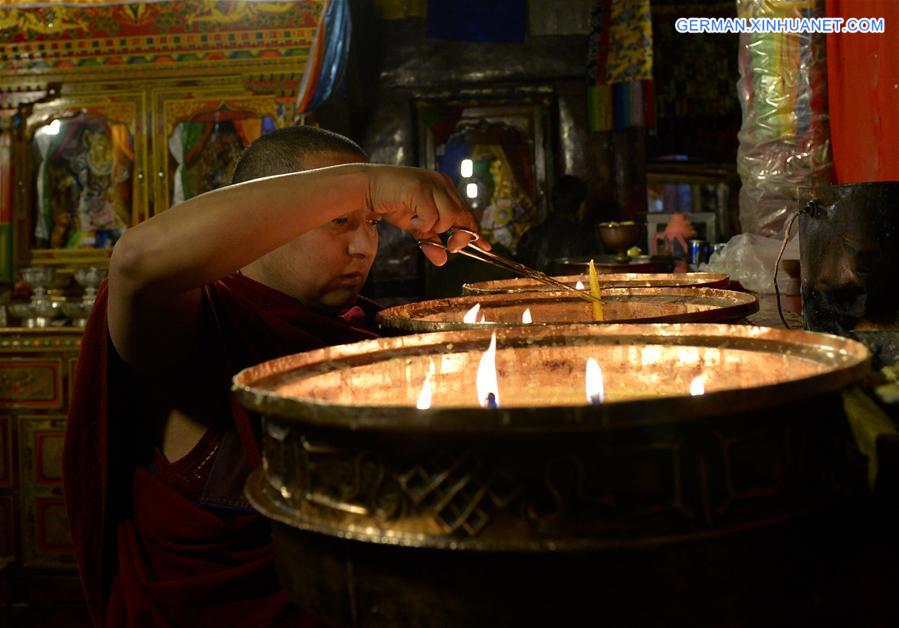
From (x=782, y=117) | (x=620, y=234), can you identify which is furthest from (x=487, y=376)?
(x=782, y=117)

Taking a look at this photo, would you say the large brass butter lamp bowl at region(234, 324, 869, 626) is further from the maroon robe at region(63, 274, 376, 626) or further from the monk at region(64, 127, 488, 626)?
the maroon robe at region(63, 274, 376, 626)

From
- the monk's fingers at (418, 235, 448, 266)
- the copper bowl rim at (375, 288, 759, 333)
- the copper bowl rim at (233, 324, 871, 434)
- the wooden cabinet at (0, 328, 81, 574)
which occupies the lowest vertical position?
the wooden cabinet at (0, 328, 81, 574)

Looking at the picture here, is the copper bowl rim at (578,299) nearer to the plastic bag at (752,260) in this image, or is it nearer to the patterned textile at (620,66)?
the plastic bag at (752,260)

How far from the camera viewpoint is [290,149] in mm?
1751

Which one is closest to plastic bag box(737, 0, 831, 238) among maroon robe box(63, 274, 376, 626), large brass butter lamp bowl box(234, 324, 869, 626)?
maroon robe box(63, 274, 376, 626)

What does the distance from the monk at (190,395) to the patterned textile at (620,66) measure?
198 inches

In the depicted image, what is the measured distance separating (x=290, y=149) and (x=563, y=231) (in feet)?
15.8

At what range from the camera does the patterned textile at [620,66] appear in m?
6.00

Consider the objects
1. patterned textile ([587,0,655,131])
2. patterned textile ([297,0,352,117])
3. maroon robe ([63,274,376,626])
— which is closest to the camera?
maroon robe ([63,274,376,626])

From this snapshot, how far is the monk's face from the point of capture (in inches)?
66.2

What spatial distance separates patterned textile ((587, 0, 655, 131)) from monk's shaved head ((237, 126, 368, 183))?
185 inches

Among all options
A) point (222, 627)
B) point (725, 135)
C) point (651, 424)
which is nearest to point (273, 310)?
point (222, 627)

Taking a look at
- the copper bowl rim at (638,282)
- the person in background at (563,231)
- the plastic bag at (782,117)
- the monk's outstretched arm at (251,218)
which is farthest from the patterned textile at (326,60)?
the monk's outstretched arm at (251,218)

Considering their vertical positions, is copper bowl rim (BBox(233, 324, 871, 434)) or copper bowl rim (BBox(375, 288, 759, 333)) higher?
copper bowl rim (BBox(375, 288, 759, 333))
